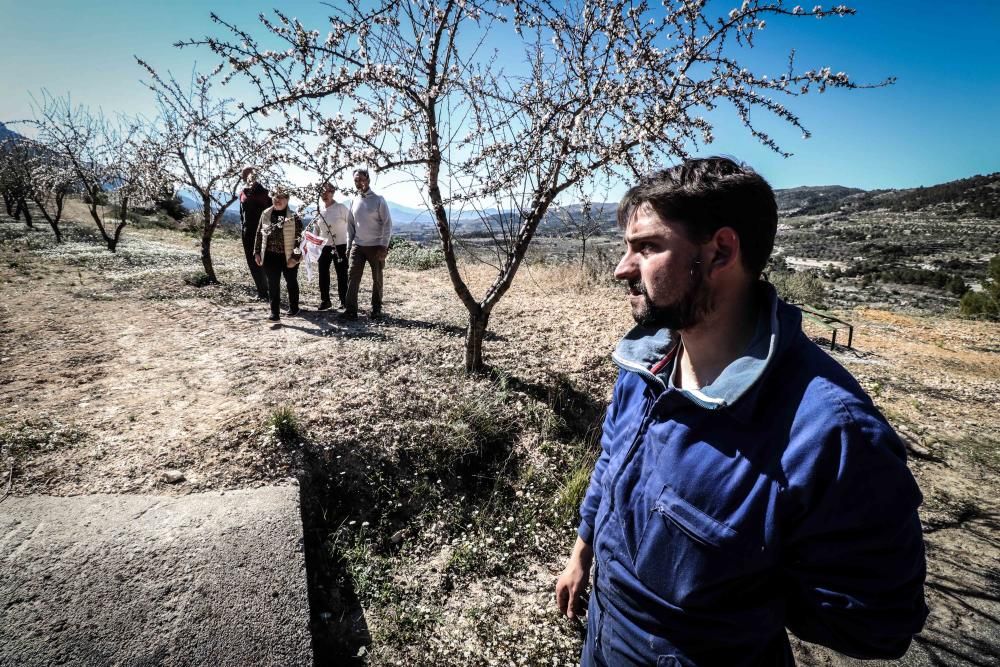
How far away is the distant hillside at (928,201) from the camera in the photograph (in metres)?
41.8

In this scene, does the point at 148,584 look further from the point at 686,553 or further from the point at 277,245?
the point at 277,245

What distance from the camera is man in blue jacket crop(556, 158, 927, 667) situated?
1.00 meters

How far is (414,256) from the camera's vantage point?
15547 millimetres

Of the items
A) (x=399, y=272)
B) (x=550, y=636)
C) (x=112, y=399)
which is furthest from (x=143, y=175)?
(x=550, y=636)

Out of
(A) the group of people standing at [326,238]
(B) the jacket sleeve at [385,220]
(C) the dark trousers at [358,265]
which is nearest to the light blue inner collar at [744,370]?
(A) the group of people standing at [326,238]

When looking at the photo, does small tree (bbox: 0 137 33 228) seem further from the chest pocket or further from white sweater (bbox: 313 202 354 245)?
the chest pocket

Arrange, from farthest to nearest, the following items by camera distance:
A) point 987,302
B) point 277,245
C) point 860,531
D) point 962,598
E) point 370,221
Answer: point 987,302 < point 370,221 < point 277,245 < point 962,598 < point 860,531

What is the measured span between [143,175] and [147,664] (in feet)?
40.8

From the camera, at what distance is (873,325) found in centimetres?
970

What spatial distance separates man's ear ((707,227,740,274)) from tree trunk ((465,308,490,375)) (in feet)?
11.9

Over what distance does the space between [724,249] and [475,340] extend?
152 inches

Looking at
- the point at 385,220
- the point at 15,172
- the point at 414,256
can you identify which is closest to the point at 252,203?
the point at 385,220

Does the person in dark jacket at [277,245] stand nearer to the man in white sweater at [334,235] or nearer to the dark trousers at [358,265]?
the man in white sweater at [334,235]

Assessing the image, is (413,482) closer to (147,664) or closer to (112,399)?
(147,664)
